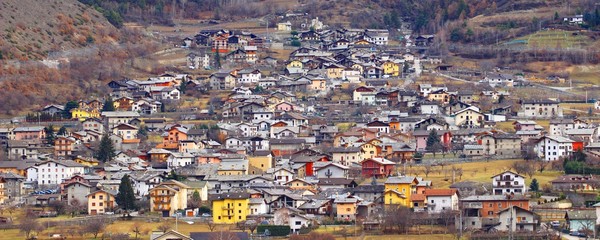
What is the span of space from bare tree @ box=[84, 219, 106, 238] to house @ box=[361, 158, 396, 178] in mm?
10085

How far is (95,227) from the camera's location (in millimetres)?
42094

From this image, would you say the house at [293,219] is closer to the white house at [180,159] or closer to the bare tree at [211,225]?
the bare tree at [211,225]

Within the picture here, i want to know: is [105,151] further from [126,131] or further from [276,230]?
[276,230]

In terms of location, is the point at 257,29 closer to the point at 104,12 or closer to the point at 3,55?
the point at 104,12

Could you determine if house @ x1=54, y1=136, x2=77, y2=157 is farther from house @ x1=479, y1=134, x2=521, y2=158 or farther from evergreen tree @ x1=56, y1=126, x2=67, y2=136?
house @ x1=479, y1=134, x2=521, y2=158

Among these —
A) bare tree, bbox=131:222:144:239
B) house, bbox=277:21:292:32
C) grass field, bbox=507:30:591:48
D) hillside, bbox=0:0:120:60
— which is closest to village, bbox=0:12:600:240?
bare tree, bbox=131:222:144:239

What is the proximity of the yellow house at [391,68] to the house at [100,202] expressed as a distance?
2759 cm

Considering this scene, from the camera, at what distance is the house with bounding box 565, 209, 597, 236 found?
40.3 meters

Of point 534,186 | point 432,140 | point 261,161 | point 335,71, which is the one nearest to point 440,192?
point 534,186

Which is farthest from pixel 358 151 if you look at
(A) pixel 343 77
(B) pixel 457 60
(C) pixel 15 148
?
(B) pixel 457 60

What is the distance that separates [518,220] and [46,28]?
3816cm

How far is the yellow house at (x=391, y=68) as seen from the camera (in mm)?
72500

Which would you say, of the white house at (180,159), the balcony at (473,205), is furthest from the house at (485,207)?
the white house at (180,159)

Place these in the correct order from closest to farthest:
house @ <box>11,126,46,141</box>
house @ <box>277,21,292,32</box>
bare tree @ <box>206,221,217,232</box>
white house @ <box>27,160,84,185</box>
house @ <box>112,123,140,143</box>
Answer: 1. bare tree @ <box>206,221,217,232</box>
2. white house @ <box>27,160,84,185</box>
3. house @ <box>11,126,46,141</box>
4. house @ <box>112,123,140,143</box>
5. house @ <box>277,21,292,32</box>
